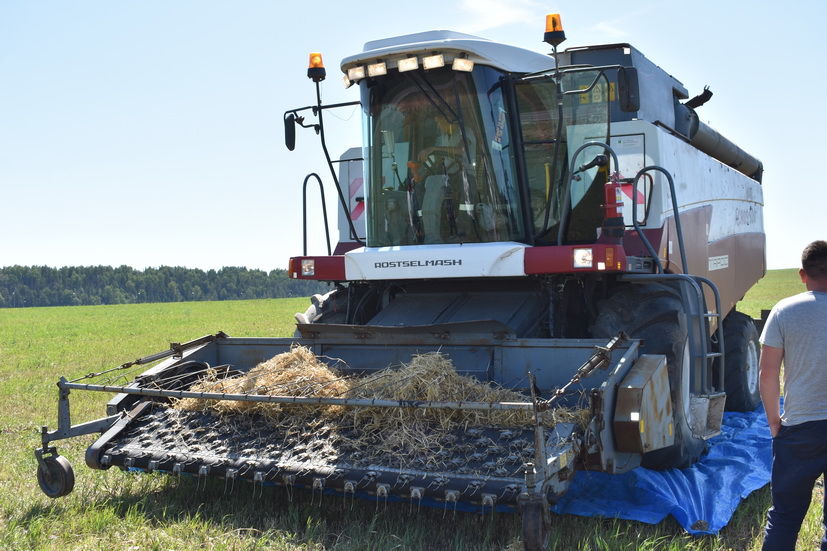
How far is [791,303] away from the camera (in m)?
3.57

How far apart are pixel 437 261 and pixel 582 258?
3.20 feet

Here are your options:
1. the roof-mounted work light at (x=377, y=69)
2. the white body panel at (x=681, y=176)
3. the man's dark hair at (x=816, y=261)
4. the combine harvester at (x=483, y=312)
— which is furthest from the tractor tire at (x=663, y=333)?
the roof-mounted work light at (x=377, y=69)

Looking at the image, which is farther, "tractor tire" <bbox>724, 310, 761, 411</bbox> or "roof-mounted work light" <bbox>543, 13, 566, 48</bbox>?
"tractor tire" <bbox>724, 310, 761, 411</bbox>

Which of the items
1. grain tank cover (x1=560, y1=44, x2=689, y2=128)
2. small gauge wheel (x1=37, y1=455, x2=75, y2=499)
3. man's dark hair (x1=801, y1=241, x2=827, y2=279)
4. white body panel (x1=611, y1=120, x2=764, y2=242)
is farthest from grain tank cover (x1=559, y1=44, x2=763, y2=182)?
small gauge wheel (x1=37, y1=455, x2=75, y2=499)

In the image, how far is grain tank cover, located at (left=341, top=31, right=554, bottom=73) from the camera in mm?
5555

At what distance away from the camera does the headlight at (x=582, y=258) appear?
533cm

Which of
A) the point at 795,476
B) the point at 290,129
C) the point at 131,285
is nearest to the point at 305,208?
the point at 290,129

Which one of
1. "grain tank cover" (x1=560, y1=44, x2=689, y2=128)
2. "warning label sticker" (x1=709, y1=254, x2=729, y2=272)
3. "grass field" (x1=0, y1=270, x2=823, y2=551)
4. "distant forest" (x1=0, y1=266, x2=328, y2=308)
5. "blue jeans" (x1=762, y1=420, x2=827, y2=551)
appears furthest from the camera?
"distant forest" (x1=0, y1=266, x2=328, y2=308)

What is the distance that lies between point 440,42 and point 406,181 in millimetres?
1022

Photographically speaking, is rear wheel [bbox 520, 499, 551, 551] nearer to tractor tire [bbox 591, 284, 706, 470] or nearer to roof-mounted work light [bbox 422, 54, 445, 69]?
tractor tire [bbox 591, 284, 706, 470]

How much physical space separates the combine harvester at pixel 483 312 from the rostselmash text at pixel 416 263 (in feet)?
0.06

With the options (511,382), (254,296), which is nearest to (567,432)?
(511,382)

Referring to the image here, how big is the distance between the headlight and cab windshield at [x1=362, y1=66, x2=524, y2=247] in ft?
2.08

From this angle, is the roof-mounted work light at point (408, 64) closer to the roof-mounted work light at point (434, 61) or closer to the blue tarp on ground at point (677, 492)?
the roof-mounted work light at point (434, 61)
